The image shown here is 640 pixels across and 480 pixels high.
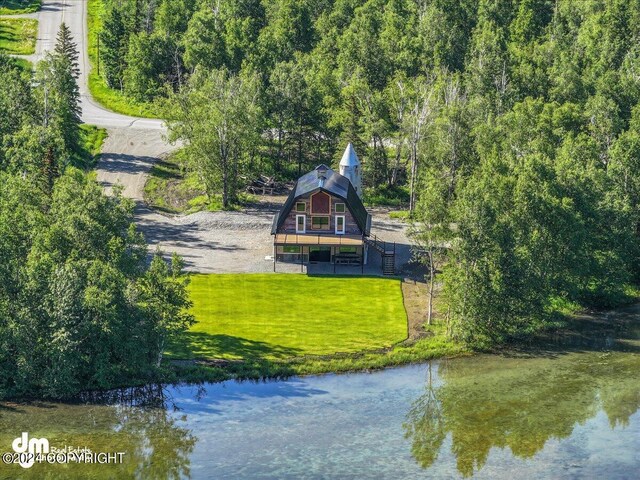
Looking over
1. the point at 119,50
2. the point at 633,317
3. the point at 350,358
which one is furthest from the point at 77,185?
the point at 119,50

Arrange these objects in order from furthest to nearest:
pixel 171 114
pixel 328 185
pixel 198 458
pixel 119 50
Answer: pixel 119 50, pixel 171 114, pixel 328 185, pixel 198 458

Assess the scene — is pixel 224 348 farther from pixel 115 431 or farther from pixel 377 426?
pixel 377 426

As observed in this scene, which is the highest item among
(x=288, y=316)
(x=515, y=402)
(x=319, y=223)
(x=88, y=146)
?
(x=88, y=146)

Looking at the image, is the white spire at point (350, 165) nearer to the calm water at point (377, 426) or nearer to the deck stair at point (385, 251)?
the deck stair at point (385, 251)

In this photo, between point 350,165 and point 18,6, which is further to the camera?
point 18,6

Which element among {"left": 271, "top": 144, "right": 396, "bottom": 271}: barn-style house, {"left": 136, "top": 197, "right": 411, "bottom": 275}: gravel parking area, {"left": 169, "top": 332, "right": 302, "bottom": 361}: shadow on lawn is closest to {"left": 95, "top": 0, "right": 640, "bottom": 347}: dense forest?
{"left": 136, "top": 197, "right": 411, "bottom": 275}: gravel parking area

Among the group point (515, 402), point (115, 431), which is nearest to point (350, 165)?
point (515, 402)

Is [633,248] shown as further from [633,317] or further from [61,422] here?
[61,422]
